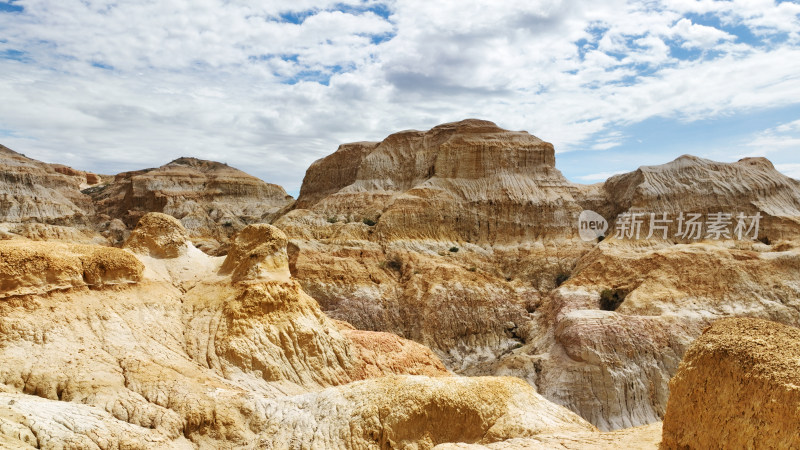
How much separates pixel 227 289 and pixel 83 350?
637 cm

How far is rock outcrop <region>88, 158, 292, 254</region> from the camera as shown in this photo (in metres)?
82.2

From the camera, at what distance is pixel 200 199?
90500mm

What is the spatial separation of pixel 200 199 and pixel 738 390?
8769cm

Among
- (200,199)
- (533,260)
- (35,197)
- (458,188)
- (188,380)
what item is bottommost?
(188,380)

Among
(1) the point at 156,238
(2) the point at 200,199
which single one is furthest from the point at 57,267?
(2) the point at 200,199

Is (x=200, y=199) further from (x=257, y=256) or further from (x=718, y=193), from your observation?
(x=257, y=256)

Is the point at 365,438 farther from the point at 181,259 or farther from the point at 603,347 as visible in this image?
the point at 603,347

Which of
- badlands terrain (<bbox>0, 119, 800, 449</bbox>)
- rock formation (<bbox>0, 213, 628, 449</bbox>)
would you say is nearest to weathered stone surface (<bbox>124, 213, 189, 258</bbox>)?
badlands terrain (<bbox>0, 119, 800, 449</bbox>)

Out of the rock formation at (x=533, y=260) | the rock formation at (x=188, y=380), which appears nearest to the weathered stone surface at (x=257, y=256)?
the rock formation at (x=188, y=380)

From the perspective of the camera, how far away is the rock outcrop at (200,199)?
82188mm

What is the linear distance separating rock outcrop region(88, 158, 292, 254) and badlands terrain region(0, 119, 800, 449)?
78cm

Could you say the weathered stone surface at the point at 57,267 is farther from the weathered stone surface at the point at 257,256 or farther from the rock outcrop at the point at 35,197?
the rock outcrop at the point at 35,197

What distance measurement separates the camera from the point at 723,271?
40.2 meters

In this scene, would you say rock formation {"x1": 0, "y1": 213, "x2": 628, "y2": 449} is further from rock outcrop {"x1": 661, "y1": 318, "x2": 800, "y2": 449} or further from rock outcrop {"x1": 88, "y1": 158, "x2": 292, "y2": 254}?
rock outcrop {"x1": 88, "y1": 158, "x2": 292, "y2": 254}
